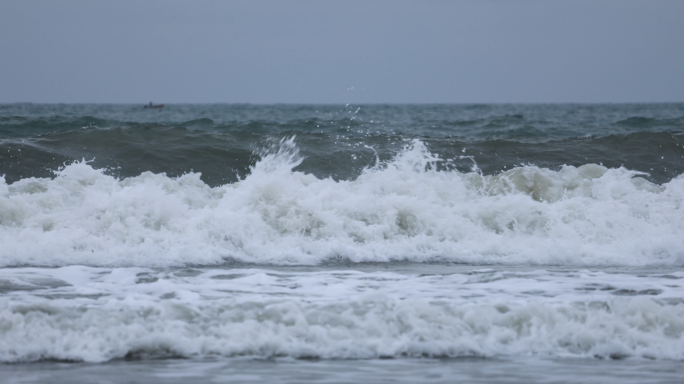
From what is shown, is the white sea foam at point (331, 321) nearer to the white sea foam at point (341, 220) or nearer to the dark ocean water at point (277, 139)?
the white sea foam at point (341, 220)

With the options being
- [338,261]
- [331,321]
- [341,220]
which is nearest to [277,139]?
[341,220]

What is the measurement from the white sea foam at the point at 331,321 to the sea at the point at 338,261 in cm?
1

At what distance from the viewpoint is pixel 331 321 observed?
Answer: 464 centimetres

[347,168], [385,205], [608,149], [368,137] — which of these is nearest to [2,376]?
[385,205]

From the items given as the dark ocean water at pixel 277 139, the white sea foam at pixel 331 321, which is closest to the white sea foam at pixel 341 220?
the white sea foam at pixel 331 321

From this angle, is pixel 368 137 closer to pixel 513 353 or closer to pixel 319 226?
pixel 319 226

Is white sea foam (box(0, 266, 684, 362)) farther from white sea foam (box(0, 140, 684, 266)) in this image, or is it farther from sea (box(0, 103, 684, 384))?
white sea foam (box(0, 140, 684, 266))

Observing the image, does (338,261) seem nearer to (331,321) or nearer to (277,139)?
(331,321)

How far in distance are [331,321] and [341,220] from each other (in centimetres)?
336

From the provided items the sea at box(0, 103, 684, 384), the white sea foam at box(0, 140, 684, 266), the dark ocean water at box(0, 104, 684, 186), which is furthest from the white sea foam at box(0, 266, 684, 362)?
the dark ocean water at box(0, 104, 684, 186)

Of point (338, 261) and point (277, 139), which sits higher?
point (277, 139)

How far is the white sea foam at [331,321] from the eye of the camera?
4.31m

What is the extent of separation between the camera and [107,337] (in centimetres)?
434

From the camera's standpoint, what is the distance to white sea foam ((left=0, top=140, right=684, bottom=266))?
7141 mm
